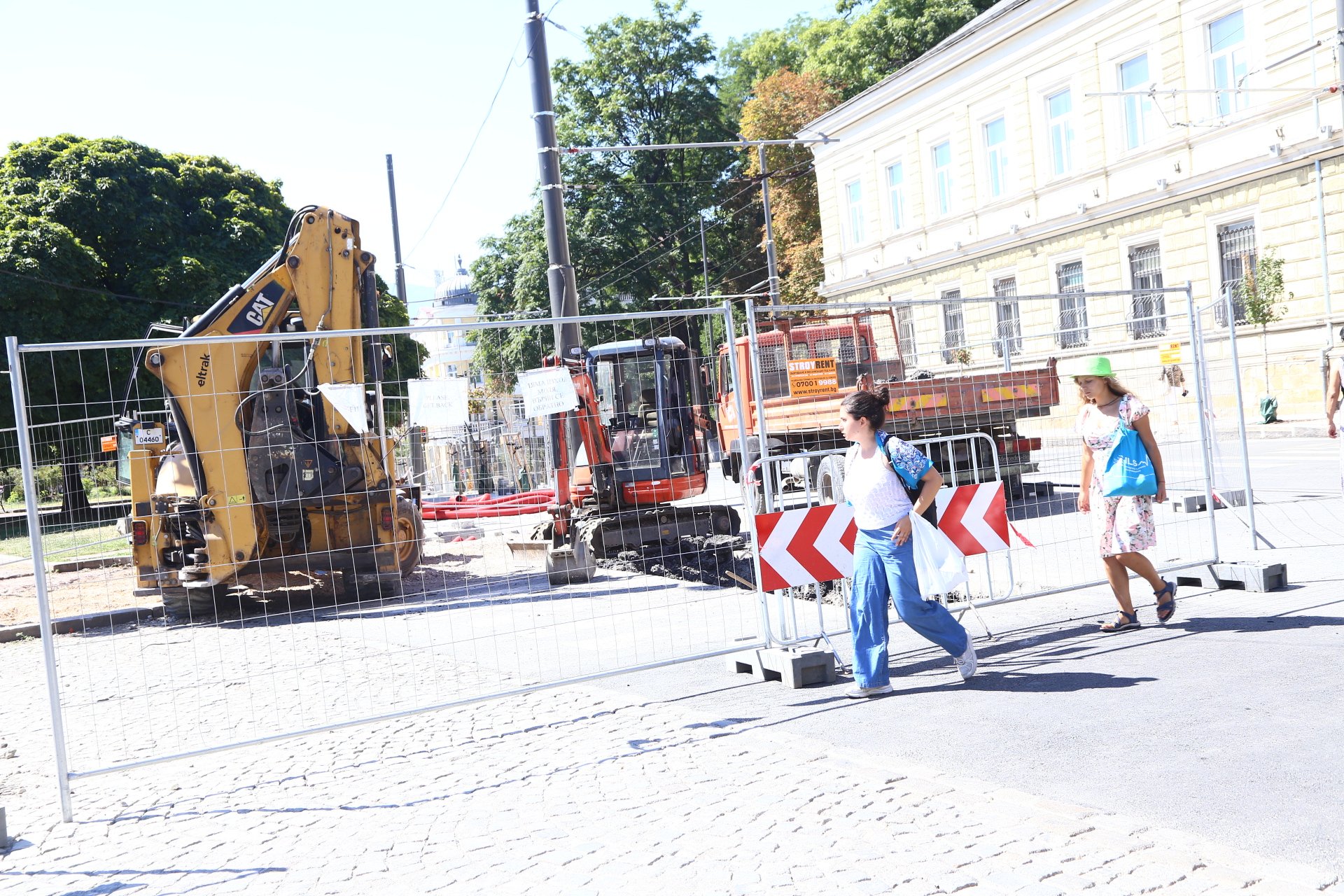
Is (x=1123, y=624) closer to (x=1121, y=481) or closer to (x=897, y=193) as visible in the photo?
(x=1121, y=481)

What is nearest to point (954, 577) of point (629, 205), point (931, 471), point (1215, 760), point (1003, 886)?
point (931, 471)

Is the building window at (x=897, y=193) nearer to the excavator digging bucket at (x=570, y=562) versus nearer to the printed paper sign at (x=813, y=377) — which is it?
the printed paper sign at (x=813, y=377)

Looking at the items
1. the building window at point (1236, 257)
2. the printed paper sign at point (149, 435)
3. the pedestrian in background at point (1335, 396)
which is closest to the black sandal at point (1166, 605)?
the pedestrian in background at point (1335, 396)

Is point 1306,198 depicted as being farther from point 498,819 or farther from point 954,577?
point 498,819

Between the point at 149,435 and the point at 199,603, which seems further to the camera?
the point at 149,435

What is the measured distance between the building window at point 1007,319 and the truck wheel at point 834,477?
1570mm

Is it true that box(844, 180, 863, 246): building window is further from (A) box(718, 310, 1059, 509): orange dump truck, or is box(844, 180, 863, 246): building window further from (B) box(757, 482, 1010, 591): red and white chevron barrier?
(B) box(757, 482, 1010, 591): red and white chevron barrier

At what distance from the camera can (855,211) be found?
38562mm

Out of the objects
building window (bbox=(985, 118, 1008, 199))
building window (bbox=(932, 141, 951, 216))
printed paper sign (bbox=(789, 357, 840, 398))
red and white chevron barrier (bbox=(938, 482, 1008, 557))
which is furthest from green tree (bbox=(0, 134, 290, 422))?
red and white chevron barrier (bbox=(938, 482, 1008, 557))

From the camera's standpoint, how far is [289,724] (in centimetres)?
660

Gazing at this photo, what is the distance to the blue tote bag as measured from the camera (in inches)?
268

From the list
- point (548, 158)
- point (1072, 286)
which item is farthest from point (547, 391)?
point (1072, 286)

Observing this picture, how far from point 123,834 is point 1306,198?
78.2ft

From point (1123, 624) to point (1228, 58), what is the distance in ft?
69.2
